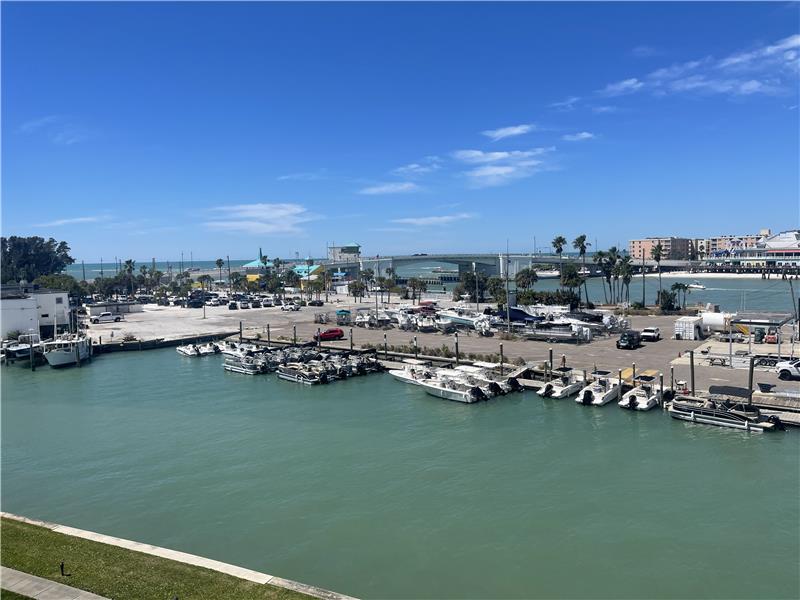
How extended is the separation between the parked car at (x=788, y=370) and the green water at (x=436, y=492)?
336 inches

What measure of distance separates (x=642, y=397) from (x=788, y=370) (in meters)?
9.51

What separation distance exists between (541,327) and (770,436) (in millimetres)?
27233

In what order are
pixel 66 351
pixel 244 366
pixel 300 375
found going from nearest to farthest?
pixel 300 375 < pixel 244 366 < pixel 66 351

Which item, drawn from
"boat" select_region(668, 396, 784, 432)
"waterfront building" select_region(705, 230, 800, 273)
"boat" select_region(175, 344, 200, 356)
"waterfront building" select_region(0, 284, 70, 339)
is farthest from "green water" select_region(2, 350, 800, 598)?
"waterfront building" select_region(705, 230, 800, 273)

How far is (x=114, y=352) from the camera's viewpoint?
6100cm

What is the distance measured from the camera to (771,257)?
181 metres

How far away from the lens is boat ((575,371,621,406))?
110 feet

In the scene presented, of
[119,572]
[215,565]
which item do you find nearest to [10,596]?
[119,572]

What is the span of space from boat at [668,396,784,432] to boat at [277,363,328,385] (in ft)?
78.0

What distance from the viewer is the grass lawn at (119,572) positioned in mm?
13617

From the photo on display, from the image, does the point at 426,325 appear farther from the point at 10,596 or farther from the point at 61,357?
the point at 10,596

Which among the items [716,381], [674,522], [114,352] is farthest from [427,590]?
[114,352]

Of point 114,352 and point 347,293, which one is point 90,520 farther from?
point 347,293

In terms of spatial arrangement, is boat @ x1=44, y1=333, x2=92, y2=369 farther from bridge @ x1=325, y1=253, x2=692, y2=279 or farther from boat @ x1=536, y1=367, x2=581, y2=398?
bridge @ x1=325, y1=253, x2=692, y2=279
